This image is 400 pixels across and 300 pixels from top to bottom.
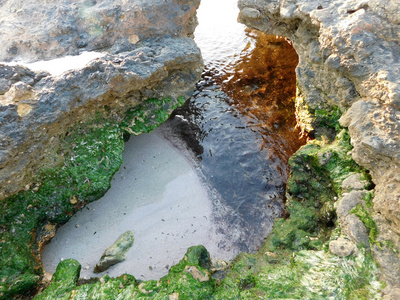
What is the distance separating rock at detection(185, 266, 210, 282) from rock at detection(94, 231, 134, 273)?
1.60 m

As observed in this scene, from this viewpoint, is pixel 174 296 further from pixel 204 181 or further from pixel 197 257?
pixel 204 181

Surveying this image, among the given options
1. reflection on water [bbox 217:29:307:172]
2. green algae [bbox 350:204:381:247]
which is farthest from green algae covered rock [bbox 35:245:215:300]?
reflection on water [bbox 217:29:307:172]

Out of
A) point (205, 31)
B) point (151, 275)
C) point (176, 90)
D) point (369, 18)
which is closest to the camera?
point (369, 18)

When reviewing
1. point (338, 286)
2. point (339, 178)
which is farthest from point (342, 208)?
point (338, 286)

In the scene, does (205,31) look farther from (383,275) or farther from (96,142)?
(383,275)

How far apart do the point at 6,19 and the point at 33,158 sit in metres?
3.46

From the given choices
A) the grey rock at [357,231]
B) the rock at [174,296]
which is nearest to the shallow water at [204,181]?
the rock at [174,296]

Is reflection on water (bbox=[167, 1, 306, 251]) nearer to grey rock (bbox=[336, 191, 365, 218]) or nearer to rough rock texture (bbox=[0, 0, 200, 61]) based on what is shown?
grey rock (bbox=[336, 191, 365, 218])

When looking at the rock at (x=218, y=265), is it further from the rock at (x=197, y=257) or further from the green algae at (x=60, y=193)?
the green algae at (x=60, y=193)

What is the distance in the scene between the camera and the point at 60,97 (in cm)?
471

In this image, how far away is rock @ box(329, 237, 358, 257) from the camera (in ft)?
12.7

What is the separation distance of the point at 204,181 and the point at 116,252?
7.96ft

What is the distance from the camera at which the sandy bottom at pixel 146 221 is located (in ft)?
17.2

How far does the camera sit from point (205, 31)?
1124 centimetres
